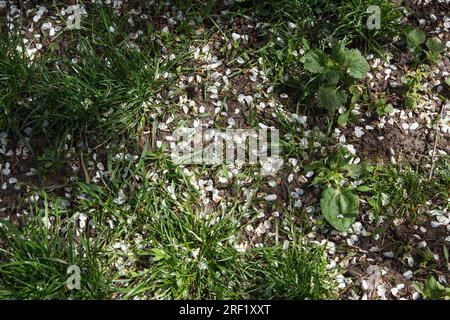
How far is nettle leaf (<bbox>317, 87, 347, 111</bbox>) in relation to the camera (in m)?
3.35

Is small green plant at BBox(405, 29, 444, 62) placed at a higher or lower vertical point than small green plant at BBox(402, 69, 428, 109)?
higher

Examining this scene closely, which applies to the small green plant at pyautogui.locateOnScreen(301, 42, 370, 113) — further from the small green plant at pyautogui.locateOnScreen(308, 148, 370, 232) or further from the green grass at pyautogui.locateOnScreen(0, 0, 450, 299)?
the small green plant at pyautogui.locateOnScreen(308, 148, 370, 232)

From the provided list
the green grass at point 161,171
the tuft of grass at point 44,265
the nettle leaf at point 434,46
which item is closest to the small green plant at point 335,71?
the green grass at point 161,171

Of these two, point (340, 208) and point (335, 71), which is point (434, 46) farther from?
point (340, 208)

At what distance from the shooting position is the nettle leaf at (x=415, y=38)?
11.7 ft

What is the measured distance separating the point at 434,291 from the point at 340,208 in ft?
1.97

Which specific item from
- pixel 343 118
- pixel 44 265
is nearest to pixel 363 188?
pixel 343 118

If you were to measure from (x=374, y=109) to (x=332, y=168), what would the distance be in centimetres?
49

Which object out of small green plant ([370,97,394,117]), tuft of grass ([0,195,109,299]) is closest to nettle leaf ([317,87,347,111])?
small green plant ([370,97,394,117])

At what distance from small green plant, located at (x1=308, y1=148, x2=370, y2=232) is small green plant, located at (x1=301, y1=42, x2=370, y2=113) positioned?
0.97 ft

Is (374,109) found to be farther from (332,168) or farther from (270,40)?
(270,40)

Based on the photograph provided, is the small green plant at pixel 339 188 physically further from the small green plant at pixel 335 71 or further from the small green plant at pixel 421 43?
the small green plant at pixel 421 43

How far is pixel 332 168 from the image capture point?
3.27 m
